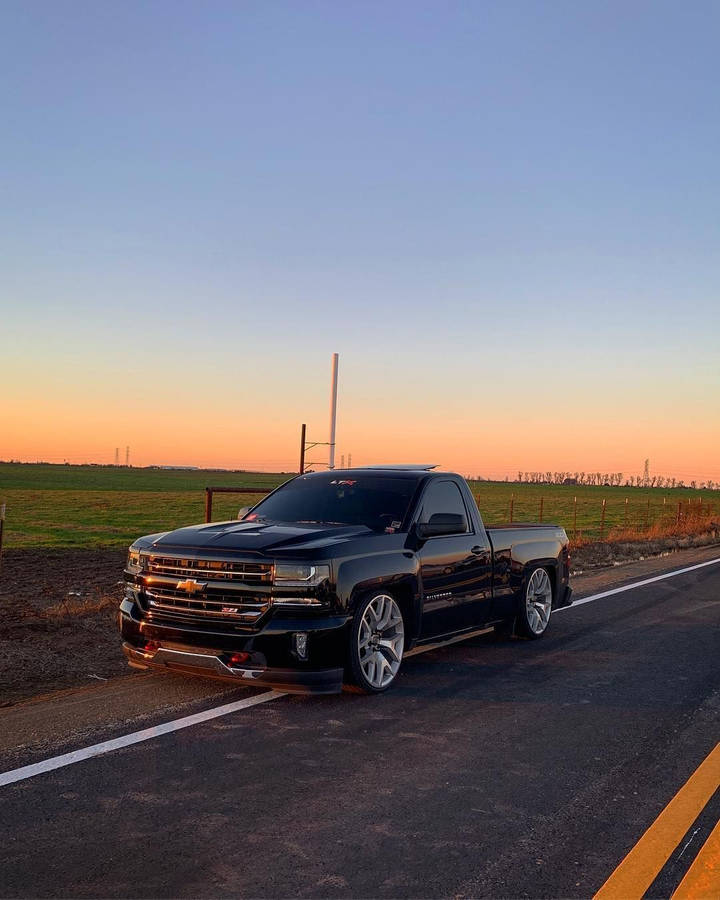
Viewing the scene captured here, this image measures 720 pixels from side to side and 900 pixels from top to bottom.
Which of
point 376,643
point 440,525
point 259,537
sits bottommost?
point 376,643

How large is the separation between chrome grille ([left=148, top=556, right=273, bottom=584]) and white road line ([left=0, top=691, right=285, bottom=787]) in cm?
92

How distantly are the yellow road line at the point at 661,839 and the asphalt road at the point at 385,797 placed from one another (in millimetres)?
55

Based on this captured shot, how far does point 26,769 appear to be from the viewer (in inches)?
184

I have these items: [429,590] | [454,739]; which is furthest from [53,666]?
[454,739]

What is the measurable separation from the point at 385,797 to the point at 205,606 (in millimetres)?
2298

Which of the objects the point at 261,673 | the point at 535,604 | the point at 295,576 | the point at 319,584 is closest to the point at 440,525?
the point at 319,584

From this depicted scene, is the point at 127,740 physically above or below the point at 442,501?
below

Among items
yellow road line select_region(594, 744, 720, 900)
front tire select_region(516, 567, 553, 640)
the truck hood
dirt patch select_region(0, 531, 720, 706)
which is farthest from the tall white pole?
yellow road line select_region(594, 744, 720, 900)

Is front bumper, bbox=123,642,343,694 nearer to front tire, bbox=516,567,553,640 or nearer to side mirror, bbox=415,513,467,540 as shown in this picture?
side mirror, bbox=415,513,467,540

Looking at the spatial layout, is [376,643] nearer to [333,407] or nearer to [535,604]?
[535,604]

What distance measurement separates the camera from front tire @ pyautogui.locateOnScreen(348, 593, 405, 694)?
6273 mm

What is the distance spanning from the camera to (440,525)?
289 inches

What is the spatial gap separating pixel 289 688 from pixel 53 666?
2.85 meters

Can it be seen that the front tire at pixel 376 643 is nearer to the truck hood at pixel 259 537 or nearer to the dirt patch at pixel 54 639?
the truck hood at pixel 259 537
